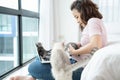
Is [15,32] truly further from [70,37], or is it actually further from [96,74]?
[96,74]

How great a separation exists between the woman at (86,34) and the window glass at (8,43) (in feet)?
2.29

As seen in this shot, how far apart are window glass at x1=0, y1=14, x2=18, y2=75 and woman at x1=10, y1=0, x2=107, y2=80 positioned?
70cm

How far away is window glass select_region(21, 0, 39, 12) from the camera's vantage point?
291 cm

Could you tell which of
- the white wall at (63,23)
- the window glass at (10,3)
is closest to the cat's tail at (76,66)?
the window glass at (10,3)

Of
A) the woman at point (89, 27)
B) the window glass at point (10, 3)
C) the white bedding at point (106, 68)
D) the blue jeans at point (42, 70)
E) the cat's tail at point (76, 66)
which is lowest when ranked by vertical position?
the blue jeans at point (42, 70)

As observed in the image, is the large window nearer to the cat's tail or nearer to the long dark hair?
the long dark hair

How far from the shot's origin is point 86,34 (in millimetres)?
1555

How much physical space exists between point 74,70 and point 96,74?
1.43ft

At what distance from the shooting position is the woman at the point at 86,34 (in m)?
1.39

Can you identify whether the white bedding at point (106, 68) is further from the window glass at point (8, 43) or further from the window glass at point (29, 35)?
the window glass at point (29, 35)

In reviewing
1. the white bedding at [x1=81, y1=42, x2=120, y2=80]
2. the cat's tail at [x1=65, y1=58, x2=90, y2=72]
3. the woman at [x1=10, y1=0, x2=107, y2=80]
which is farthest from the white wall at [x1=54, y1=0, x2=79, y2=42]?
the white bedding at [x1=81, y1=42, x2=120, y2=80]

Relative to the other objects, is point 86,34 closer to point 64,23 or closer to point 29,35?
point 29,35

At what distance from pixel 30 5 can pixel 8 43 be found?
38.7 inches

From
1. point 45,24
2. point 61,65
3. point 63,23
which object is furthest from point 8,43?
point 63,23
